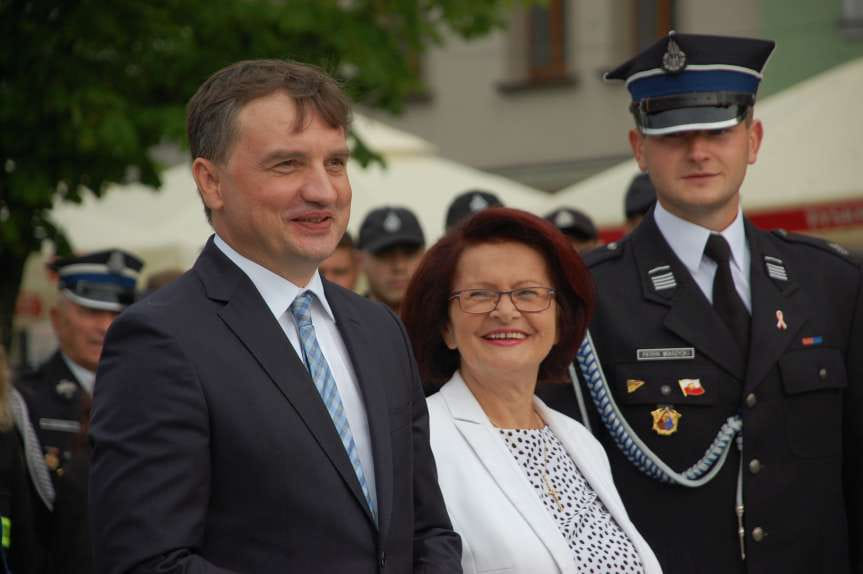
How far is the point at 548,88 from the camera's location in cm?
2056

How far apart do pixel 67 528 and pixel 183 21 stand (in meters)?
4.14

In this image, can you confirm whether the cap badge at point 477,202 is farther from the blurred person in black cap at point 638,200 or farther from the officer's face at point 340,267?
the blurred person in black cap at point 638,200

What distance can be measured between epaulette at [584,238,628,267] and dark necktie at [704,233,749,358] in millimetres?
314

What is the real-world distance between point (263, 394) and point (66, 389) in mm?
3549

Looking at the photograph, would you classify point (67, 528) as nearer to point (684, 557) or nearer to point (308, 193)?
point (684, 557)

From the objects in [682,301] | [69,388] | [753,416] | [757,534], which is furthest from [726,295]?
[69,388]

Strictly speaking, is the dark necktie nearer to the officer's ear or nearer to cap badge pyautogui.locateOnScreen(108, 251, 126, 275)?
the officer's ear

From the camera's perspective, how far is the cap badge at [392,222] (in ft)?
Answer: 25.0

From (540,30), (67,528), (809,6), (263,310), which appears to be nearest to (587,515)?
(263,310)

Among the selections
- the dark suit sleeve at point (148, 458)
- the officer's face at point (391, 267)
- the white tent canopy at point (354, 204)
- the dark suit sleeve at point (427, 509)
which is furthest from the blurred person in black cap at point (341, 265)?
the dark suit sleeve at point (148, 458)

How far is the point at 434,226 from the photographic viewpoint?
10969 mm

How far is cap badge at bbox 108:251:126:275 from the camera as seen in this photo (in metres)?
7.09

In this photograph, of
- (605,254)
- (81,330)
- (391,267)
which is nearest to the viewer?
(605,254)

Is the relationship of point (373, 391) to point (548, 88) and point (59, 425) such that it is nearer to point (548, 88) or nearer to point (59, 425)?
point (59, 425)
